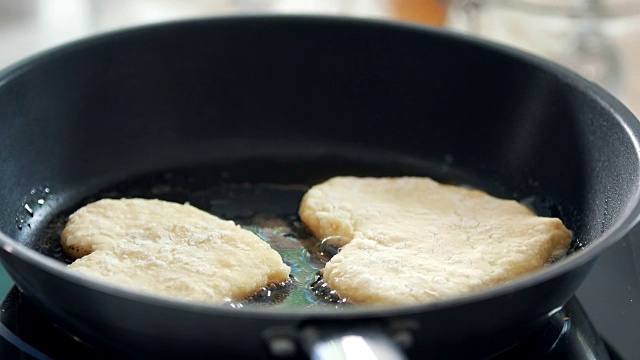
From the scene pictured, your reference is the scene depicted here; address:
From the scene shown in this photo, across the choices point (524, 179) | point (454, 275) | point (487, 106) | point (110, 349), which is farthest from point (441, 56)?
point (110, 349)

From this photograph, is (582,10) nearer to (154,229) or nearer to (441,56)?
(441,56)

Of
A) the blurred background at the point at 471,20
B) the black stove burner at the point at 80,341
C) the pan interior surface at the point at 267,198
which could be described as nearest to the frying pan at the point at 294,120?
the pan interior surface at the point at 267,198

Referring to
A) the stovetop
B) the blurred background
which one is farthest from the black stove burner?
the blurred background

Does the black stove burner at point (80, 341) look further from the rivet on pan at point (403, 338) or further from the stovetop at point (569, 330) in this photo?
the rivet on pan at point (403, 338)

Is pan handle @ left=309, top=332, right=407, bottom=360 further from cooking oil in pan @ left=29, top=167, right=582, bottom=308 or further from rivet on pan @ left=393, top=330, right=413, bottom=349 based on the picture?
cooking oil in pan @ left=29, top=167, right=582, bottom=308

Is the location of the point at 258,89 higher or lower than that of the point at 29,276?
higher

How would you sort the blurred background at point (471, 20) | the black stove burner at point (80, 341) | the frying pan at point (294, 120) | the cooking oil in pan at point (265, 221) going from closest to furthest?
the black stove burner at point (80, 341)
the cooking oil in pan at point (265, 221)
the frying pan at point (294, 120)
the blurred background at point (471, 20)

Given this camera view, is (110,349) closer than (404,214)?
Yes
